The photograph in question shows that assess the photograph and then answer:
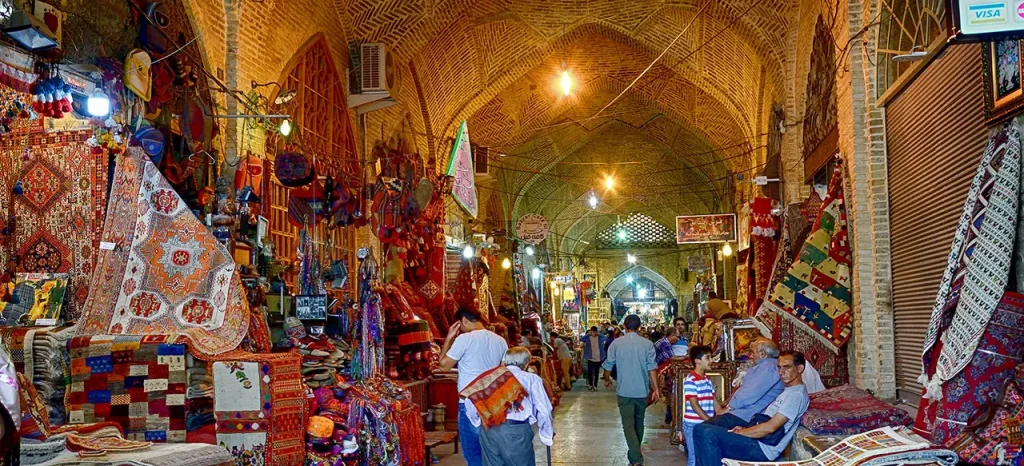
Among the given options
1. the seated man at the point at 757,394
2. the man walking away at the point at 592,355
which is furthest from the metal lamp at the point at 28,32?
the man walking away at the point at 592,355

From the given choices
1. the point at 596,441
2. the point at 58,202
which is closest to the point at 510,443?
the point at 58,202

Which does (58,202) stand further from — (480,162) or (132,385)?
(480,162)

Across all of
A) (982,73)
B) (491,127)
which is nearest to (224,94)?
(982,73)

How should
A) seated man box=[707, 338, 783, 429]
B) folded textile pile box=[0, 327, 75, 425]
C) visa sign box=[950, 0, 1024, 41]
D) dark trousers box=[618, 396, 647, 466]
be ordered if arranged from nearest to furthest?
visa sign box=[950, 0, 1024, 41] < seated man box=[707, 338, 783, 429] < folded textile pile box=[0, 327, 75, 425] < dark trousers box=[618, 396, 647, 466]

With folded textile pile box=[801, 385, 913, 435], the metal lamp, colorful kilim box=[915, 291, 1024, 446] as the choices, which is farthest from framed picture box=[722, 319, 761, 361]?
the metal lamp

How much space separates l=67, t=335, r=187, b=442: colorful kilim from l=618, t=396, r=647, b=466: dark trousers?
3521 mm

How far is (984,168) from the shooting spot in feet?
15.0

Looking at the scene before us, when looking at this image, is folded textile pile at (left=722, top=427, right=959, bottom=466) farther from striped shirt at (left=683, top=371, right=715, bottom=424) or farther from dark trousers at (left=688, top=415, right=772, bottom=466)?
striped shirt at (left=683, top=371, right=715, bottom=424)

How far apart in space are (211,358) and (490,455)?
1.96 m

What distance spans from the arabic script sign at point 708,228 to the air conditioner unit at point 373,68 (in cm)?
851

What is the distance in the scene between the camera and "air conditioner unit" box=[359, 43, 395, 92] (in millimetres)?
12039

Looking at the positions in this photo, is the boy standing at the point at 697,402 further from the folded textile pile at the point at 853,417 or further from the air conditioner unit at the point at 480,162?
the air conditioner unit at the point at 480,162

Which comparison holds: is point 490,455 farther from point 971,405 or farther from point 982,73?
point 982,73

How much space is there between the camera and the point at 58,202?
6863mm
